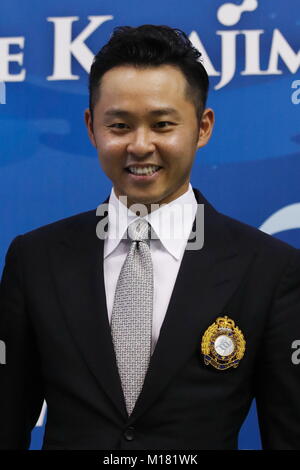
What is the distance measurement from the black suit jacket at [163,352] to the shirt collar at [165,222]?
0.03 meters

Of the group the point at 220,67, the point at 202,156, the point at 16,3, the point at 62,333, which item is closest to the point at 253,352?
the point at 62,333

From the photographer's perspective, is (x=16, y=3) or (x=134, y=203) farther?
(x=16, y=3)

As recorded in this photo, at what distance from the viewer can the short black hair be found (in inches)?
55.7

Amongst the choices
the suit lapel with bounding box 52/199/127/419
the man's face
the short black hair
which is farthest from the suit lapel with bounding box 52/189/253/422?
the short black hair

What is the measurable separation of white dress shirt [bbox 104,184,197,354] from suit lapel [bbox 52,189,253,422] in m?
0.02

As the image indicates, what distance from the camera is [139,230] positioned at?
145 cm

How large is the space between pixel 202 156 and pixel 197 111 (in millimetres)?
476

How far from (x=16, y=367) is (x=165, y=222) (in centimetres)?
40

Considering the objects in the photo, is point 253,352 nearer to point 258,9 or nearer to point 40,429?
point 40,429

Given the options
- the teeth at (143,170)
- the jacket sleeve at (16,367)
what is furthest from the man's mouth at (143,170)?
the jacket sleeve at (16,367)

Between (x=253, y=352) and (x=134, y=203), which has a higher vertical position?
(x=134, y=203)

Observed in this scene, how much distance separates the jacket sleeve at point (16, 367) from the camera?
142 centimetres

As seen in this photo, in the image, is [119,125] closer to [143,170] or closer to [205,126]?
[143,170]

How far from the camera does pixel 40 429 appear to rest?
6.43ft
